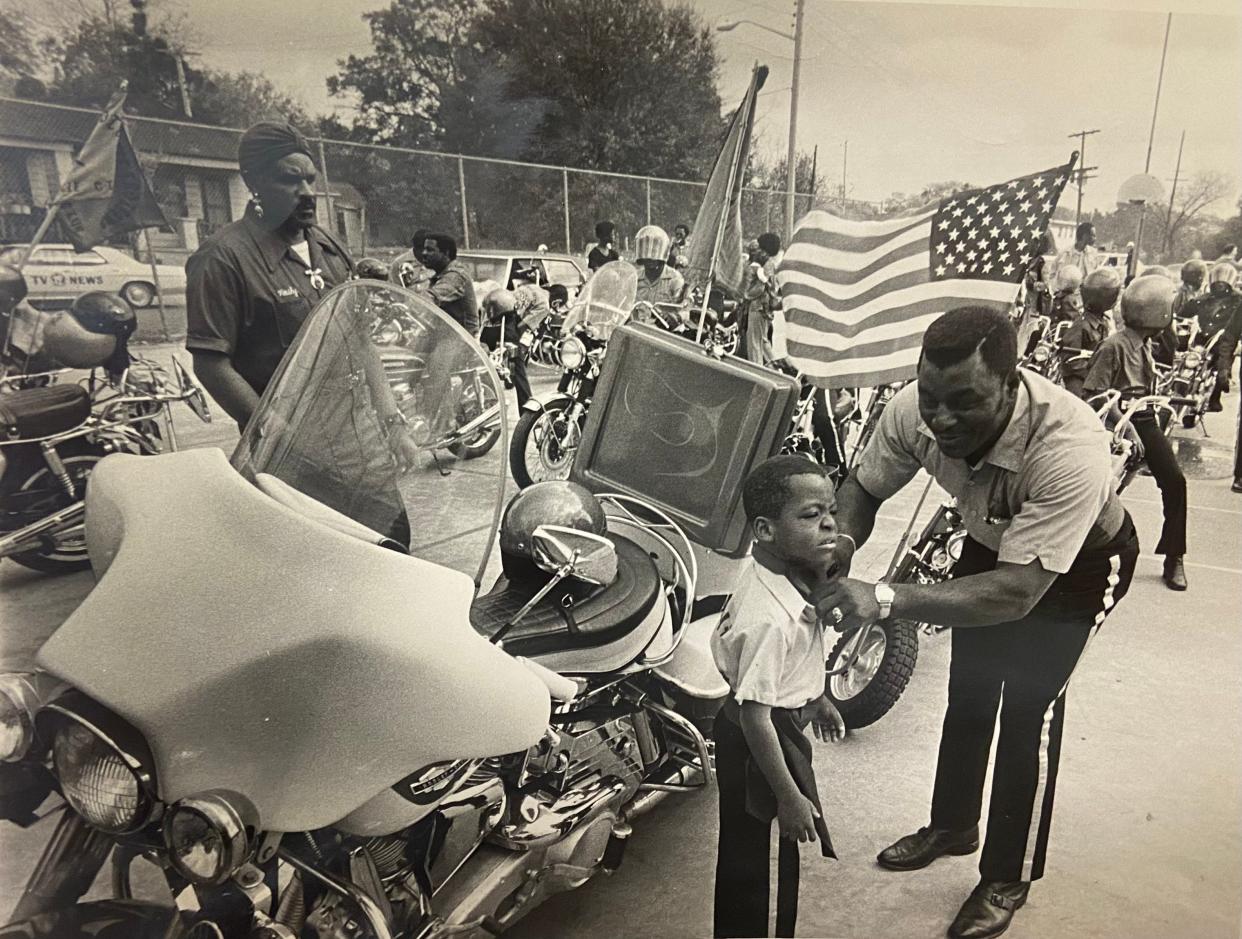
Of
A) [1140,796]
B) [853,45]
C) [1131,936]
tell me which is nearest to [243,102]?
[853,45]

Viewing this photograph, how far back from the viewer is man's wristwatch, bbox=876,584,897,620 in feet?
5.27

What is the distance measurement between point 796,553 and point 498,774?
74cm

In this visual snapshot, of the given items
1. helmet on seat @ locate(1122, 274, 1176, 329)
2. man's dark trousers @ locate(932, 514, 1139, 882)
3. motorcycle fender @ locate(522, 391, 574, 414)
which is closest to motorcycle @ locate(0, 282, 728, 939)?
motorcycle fender @ locate(522, 391, 574, 414)

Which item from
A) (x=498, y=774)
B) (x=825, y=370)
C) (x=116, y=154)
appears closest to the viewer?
(x=116, y=154)

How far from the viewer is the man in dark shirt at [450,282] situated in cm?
157

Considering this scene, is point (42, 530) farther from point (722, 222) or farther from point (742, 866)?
point (742, 866)

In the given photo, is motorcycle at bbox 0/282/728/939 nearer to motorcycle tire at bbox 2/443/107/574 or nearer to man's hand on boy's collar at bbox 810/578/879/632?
motorcycle tire at bbox 2/443/107/574

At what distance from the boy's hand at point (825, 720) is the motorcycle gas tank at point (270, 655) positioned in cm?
73

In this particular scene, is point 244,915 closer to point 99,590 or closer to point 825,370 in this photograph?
point 99,590

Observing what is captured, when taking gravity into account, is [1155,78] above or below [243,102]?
above

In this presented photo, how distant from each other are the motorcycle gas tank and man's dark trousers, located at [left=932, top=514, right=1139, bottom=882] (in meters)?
1.10

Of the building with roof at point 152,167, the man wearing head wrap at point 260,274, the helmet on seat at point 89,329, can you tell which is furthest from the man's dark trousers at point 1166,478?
the helmet on seat at point 89,329

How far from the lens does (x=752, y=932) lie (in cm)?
179

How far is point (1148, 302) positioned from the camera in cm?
178
